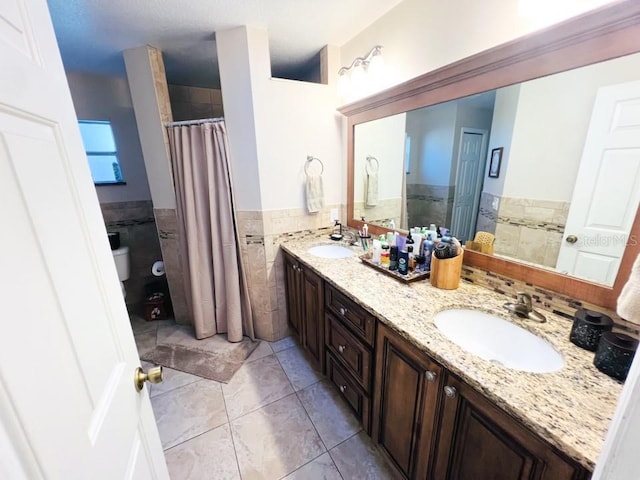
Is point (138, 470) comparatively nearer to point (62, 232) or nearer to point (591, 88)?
point (62, 232)

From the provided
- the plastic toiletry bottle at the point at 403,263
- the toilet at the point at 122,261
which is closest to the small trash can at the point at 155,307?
the toilet at the point at 122,261

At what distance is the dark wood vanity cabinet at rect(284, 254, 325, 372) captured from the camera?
171 cm

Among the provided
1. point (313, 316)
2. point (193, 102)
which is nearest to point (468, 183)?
point (313, 316)

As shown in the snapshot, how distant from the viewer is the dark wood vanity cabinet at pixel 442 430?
2.24 ft

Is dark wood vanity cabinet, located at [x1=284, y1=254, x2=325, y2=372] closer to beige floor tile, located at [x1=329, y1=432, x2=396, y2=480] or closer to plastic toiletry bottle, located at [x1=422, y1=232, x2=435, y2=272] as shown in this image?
beige floor tile, located at [x1=329, y1=432, x2=396, y2=480]

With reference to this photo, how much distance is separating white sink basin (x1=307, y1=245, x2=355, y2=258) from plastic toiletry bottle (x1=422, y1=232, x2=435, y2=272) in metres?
0.65

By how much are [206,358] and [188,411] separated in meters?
0.48

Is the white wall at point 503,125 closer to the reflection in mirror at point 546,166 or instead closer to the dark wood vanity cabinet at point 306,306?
the reflection in mirror at point 546,166

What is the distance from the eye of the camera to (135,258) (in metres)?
2.84

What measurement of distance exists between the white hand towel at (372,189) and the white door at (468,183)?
0.68 meters

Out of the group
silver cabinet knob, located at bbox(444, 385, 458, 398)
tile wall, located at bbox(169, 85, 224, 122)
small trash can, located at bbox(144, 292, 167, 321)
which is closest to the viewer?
silver cabinet knob, located at bbox(444, 385, 458, 398)

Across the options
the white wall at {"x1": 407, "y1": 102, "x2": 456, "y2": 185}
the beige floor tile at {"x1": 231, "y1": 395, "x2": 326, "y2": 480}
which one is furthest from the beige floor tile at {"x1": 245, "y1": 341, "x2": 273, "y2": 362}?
the white wall at {"x1": 407, "y1": 102, "x2": 456, "y2": 185}

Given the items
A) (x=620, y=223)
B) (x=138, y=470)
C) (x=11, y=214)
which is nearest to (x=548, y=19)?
(x=620, y=223)

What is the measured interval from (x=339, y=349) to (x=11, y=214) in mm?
1462
